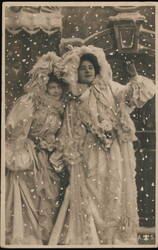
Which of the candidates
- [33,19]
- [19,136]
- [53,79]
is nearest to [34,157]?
[19,136]

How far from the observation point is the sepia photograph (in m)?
0.76

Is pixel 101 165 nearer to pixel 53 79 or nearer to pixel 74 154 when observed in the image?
pixel 74 154

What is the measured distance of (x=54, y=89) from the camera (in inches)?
30.2

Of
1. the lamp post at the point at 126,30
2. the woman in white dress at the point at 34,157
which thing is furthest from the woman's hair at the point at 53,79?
the lamp post at the point at 126,30

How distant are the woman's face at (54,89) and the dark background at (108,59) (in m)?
0.05

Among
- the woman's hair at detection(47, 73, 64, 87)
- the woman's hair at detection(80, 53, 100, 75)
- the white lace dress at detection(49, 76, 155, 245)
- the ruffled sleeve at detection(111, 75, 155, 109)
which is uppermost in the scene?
the woman's hair at detection(80, 53, 100, 75)

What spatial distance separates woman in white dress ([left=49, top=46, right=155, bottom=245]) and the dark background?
0.05ft

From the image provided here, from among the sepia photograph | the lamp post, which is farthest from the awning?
the lamp post

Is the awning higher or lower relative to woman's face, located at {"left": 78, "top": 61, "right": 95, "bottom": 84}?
higher

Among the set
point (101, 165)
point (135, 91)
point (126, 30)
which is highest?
point (126, 30)

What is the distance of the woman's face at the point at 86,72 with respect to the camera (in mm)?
765

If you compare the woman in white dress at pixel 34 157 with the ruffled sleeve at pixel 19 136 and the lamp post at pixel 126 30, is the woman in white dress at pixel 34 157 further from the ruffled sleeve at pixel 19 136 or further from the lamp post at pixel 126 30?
the lamp post at pixel 126 30

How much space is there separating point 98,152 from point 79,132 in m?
0.05

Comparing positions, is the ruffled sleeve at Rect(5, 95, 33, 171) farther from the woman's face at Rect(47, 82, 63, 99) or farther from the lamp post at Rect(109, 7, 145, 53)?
the lamp post at Rect(109, 7, 145, 53)
